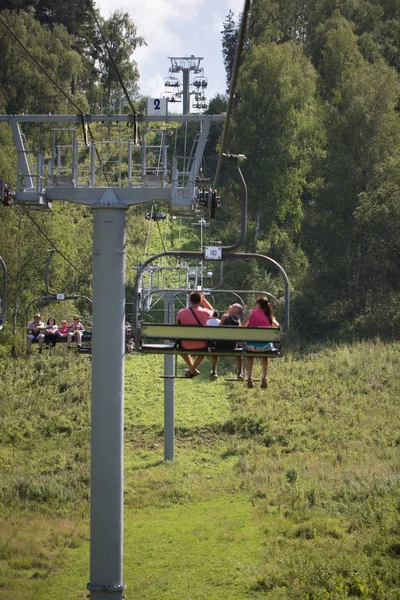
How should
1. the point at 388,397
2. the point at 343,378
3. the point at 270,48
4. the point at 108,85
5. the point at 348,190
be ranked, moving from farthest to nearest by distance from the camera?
the point at 108,85 → the point at 270,48 → the point at 348,190 → the point at 343,378 → the point at 388,397

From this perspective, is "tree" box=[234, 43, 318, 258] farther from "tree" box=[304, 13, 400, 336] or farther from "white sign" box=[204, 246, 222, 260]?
"white sign" box=[204, 246, 222, 260]

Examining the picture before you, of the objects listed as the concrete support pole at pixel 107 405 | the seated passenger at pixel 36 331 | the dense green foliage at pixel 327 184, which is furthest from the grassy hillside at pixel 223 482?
the dense green foliage at pixel 327 184

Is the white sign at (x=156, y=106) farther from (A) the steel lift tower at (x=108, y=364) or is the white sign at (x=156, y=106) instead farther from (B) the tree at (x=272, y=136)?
(B) the tree at (x=272, y=136)

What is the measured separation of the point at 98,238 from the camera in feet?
51.0

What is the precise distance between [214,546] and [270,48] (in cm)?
3870

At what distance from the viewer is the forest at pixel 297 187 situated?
4666 centimetres

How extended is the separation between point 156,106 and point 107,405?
5.17 m

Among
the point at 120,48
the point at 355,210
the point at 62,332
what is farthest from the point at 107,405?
the point at 120,48

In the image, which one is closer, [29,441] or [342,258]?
[29,441]

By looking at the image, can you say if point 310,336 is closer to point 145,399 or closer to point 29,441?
point 145,399

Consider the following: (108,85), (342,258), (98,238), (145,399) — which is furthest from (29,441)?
(108,85)

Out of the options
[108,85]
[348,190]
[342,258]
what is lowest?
[342,258]

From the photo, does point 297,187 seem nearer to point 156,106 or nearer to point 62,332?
point 62,332

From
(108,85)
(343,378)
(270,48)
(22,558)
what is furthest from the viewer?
(108,85)
